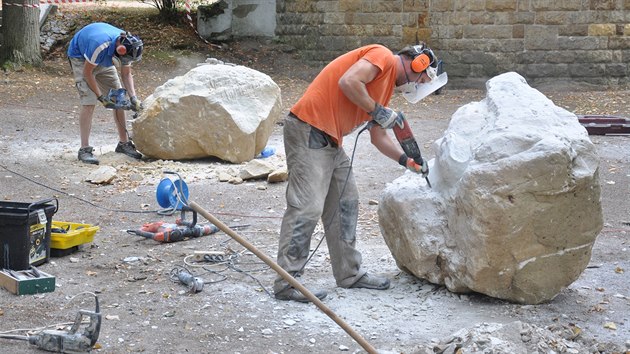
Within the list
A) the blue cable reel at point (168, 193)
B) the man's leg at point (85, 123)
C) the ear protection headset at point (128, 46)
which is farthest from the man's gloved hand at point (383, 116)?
the man's leg at point (85, 123)

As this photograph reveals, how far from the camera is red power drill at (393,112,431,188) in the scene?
17.3 ft

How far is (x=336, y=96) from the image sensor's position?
17.3 feet

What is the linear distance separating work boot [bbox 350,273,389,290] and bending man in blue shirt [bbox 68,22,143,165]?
4402 millimetres

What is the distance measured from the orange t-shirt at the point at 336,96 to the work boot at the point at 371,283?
93 centimetres

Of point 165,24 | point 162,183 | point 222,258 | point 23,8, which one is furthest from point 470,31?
point 222,258

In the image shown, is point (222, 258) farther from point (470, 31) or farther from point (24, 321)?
point (470, 31)

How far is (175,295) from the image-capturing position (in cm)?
550

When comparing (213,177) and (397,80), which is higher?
(397,80)

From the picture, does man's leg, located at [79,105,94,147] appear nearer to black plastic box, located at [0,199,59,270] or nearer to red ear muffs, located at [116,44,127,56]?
red ear muffs, located at [116,44,127,56]

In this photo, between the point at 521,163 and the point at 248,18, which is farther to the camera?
the point at 248,18

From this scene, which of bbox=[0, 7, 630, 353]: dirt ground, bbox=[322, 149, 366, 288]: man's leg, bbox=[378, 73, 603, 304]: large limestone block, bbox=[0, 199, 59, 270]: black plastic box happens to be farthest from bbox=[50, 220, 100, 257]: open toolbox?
bbox=[378, 73, 603, 304]: large limestone block

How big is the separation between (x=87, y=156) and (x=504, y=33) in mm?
8667

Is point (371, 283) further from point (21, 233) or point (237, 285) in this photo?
point (21, 233)

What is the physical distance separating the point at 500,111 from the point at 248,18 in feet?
39.2
